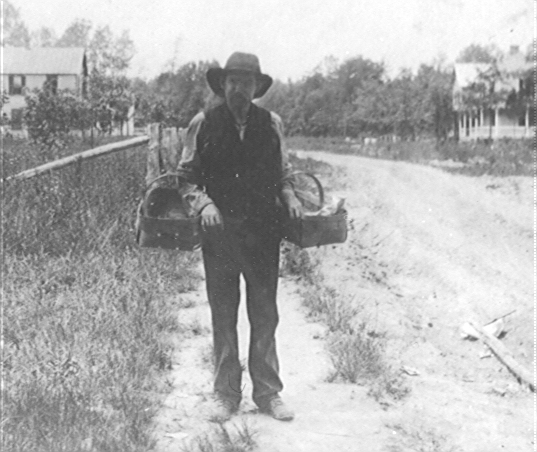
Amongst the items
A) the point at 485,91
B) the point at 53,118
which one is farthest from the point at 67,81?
the point at 485,91

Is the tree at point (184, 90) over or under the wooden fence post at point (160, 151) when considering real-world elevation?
over

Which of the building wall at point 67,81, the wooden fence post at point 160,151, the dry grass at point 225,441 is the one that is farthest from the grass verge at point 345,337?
the building wall at point 67,81

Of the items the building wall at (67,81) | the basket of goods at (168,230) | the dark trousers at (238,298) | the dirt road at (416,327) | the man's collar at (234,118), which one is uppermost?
the building wall at (67,81)

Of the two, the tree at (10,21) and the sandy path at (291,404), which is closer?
the sandy path at (291,404)

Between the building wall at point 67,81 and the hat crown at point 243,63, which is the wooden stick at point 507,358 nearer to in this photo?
the hat crown at point 243,63

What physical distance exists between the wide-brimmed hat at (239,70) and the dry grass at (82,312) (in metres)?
1.80

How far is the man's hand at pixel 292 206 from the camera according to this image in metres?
3.67

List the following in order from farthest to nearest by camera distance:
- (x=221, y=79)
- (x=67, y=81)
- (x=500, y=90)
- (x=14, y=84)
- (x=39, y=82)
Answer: (x=14, y=84), (x=39, y=82), (x=500, y=90), (x=67, y=81), (x=221, y=79)

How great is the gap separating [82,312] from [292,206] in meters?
2.28

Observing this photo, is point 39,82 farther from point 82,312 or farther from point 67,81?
point 82,312

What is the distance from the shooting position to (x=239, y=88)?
370 cm

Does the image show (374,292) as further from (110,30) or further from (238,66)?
(238,66)

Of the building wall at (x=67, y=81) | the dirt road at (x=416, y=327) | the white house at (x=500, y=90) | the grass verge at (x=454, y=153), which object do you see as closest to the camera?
the dirt road at (x=416, y=327)

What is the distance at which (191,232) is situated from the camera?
11.7 ft
